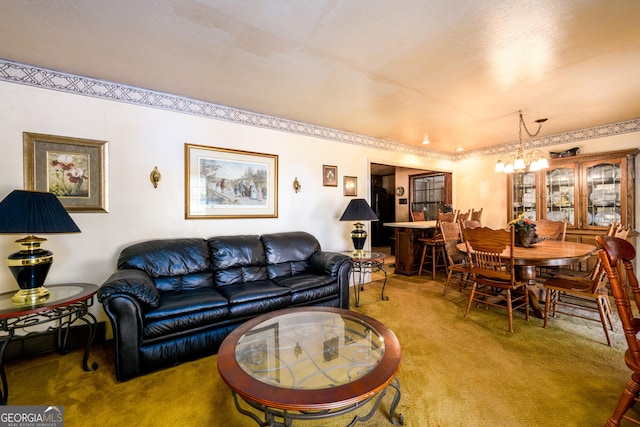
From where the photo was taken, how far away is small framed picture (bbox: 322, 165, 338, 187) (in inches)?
162

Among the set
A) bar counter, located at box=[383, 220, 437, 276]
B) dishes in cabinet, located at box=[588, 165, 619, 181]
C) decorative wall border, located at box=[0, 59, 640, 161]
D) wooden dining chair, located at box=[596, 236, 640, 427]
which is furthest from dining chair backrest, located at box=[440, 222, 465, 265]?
dishes in cabinet, located at box=[588, 165, 619, 181]

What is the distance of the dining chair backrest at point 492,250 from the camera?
103 inches

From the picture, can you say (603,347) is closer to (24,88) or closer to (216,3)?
(216,3)

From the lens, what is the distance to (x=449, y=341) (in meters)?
2.48

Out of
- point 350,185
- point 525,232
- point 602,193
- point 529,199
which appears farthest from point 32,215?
point 602,193

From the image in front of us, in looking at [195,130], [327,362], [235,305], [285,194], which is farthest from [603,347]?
[195,130]

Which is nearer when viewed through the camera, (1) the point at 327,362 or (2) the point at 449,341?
(1) the point at 327,362

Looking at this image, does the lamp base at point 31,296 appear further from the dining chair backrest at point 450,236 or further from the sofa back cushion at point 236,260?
the dining chair backrest at point 450,236

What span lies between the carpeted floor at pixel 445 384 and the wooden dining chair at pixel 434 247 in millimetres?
1841

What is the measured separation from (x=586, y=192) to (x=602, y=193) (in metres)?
0.18

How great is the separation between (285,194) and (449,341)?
2.55 m

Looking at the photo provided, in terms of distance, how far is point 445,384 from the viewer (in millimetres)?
1874

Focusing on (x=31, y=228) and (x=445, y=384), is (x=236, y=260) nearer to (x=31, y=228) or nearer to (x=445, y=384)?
(x=31, y=228)

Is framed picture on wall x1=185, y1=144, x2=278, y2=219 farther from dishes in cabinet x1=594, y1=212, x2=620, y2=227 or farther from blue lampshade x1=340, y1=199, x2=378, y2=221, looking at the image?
dishes in cabinet x1=594, y1=212, x2=620, y2=227
